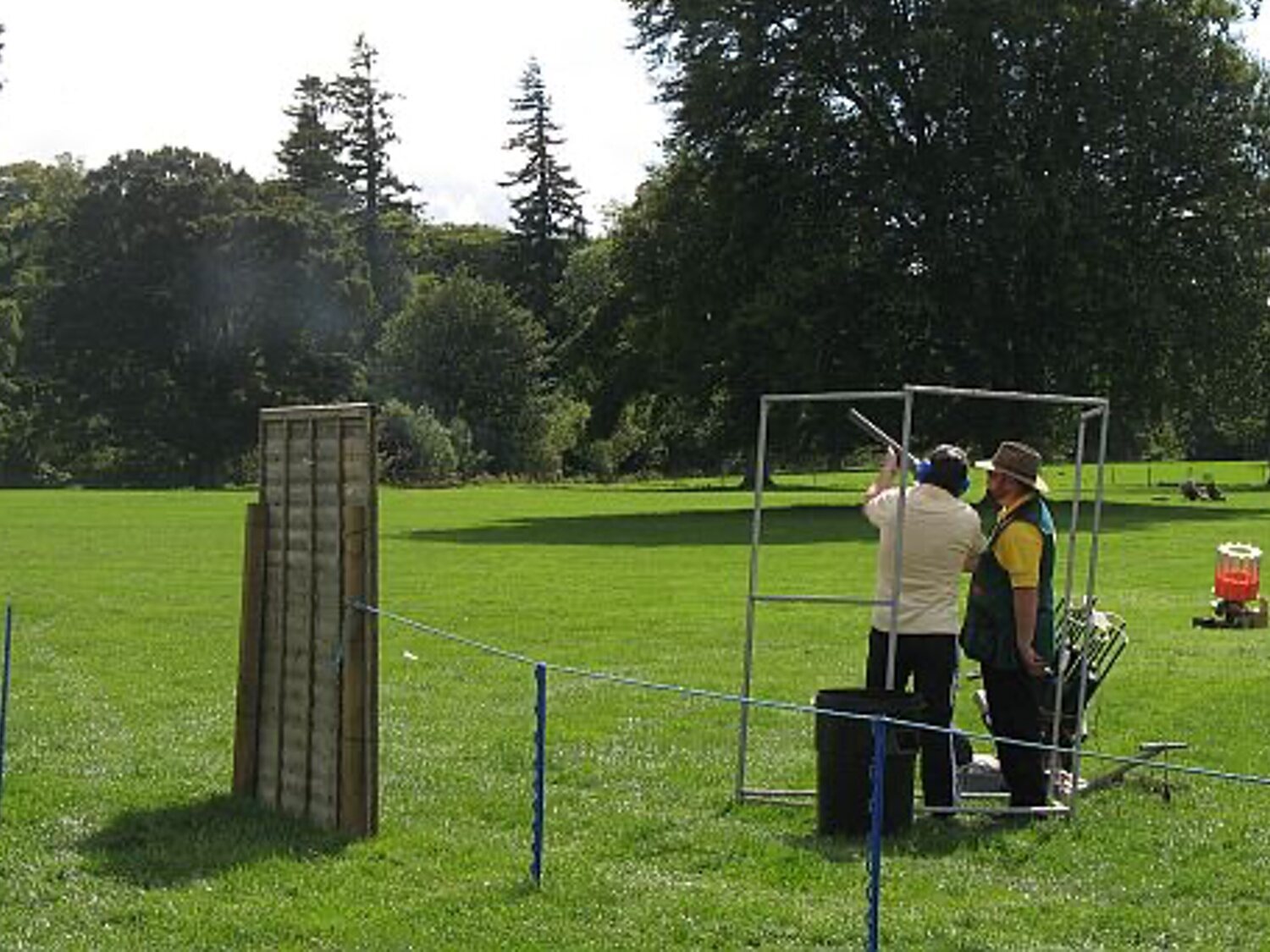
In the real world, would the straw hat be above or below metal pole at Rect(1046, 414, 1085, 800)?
above

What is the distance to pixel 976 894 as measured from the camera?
8.30 metres

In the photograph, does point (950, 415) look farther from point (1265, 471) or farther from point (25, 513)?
point (1265, 471)

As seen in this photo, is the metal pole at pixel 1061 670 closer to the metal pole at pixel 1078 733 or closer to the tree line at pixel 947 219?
the metal pole at pixel 1078 733

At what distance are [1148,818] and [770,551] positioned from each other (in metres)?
22.0

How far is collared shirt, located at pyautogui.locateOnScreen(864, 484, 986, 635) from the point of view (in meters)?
9.98

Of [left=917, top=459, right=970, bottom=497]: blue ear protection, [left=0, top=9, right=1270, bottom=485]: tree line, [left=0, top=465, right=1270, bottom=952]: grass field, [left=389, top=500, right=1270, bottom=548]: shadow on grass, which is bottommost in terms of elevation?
[left=389, top=500, right=1270, bottom=548]: shadow on grass

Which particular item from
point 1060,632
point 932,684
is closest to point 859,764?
point 932,684

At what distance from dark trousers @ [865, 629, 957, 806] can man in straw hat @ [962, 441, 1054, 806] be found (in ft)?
0.57

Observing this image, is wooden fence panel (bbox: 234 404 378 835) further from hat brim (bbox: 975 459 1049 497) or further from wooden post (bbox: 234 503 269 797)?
hat brim (bbox: 975 459 1049 497)

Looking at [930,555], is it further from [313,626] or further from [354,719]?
[313,626]

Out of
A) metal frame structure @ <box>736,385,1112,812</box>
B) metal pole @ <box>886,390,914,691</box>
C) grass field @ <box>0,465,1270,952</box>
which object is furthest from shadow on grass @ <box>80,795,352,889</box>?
metal pole @ <box>886,390,914,691</box>

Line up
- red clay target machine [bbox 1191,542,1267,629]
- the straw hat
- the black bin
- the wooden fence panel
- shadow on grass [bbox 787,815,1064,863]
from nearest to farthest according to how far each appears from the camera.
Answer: shadow on grass [bbox 787,815,1064,863], the black bin, the wooden fence panel, the straw hat, red clay target machine [bbox 1191,542,1267,629]

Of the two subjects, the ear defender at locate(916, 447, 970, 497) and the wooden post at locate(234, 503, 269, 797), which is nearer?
the ear defender at locate(916, 447, 970, 497)

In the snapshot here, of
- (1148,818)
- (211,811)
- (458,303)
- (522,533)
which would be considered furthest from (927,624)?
(458,303)
